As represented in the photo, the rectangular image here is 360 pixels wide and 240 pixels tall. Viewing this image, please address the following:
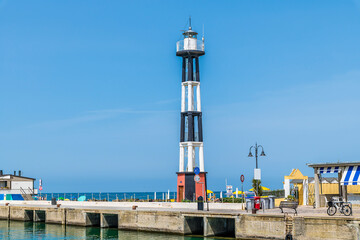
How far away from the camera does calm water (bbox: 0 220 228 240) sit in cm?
3666

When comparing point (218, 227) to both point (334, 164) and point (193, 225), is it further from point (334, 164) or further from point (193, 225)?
point (334, 164)

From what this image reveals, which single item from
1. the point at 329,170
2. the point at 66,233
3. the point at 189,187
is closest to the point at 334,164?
the point at 329,170

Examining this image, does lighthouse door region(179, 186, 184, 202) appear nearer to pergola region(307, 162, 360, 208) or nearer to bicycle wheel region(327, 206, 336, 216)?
pergola region(307, 162, 360, 208)

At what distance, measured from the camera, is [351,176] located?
37.4 metres

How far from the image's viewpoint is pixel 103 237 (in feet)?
125

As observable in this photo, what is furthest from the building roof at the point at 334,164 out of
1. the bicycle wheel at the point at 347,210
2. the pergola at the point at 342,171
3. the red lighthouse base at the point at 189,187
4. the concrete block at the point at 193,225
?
the red lighthouse base at the point at 189,187

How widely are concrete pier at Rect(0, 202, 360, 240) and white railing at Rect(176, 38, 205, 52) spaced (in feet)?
67.6

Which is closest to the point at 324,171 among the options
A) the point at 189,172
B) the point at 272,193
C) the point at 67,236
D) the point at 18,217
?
the point at 272,193

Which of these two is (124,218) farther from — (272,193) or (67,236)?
(272,193)

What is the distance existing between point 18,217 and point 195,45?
87.7ft

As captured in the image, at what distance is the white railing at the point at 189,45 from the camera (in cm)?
5459

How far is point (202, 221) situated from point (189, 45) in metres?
22.7

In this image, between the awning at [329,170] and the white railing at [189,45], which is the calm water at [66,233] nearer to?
the awning at [329,170]

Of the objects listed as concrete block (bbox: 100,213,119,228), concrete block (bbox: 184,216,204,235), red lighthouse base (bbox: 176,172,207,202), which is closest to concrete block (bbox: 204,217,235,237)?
concrete block (bbox: 184,216,204,235)
